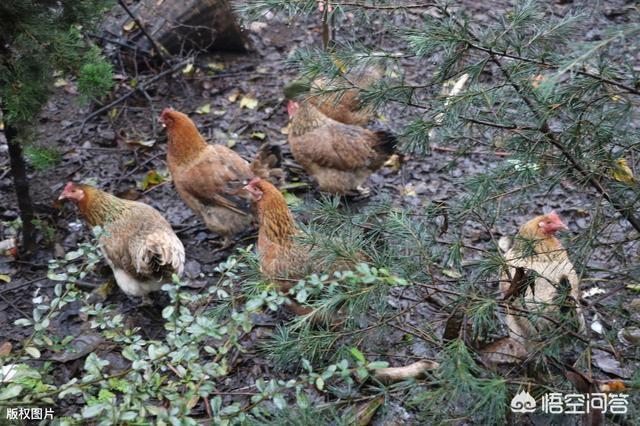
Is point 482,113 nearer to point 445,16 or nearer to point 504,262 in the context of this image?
point 445,16

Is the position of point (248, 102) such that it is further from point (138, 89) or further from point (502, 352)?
point (502, 352)

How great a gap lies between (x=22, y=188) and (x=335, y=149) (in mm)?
2333

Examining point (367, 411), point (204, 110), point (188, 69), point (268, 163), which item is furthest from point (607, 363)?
point (188, 69)

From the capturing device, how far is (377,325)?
2.54 metres

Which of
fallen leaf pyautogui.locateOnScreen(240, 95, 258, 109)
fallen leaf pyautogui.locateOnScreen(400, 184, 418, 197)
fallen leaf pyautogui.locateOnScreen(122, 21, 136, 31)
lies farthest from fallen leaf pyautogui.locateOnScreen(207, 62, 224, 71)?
fallen leaf pyautogui.locateOnScreen(400, 184, 418, 197)

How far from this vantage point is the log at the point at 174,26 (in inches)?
246

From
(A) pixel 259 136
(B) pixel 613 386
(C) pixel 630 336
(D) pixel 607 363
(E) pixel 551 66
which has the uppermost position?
(E) pixel 551 66

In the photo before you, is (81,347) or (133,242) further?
(133,242)

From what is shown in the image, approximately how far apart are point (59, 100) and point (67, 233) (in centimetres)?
199

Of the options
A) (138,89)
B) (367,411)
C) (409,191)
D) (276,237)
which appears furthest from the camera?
(138,89)

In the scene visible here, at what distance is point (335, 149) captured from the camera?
16.0 ft

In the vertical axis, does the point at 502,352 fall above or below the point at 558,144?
below

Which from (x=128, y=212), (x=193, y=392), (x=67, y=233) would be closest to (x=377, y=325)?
(x=193, y=392)

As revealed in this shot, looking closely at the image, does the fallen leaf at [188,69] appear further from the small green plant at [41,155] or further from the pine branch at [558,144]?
the pine branch at [558,144]
